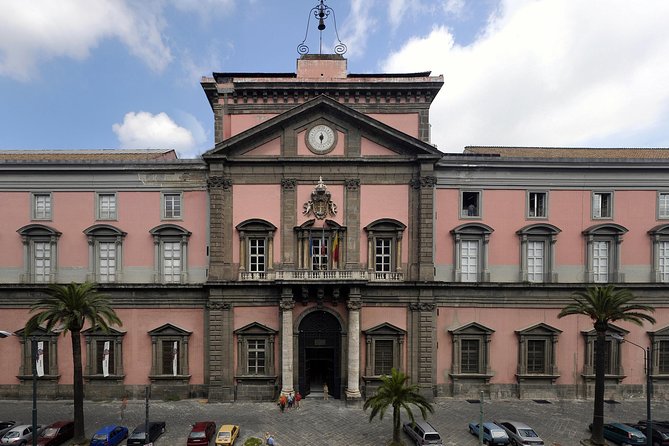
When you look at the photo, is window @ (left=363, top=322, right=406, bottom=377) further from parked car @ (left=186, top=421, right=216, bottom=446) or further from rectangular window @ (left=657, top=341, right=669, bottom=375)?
rectangular window @ (left=657, top=341, right=669, bottom=375)

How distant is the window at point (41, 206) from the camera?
2866 cm

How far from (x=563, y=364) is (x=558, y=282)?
20.1 feet

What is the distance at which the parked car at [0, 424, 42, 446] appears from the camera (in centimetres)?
2028

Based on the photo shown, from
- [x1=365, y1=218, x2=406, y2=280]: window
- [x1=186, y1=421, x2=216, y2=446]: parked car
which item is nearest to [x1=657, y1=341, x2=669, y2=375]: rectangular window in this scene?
[x1=365, y1=218, x2=406, y2=280]: window

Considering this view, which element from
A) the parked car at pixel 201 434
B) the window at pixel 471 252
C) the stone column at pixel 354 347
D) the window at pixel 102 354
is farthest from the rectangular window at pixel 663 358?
the window at pixel 102 354

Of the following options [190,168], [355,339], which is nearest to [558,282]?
[355,339]

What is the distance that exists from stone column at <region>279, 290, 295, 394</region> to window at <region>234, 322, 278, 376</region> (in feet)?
3.53

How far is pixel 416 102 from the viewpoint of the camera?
95.6 ft

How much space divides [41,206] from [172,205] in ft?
32.6

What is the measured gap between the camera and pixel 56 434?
21250 mm

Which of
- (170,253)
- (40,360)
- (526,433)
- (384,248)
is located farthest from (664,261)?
(40,360)

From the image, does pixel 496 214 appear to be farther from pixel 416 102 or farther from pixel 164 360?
pixel 164 360

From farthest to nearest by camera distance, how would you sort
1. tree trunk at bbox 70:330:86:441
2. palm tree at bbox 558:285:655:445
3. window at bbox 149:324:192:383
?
window at bbox 149:324:192:383
palm tree at bbox 558:285:655:445
tree trunk at bbox 70:330:86:441

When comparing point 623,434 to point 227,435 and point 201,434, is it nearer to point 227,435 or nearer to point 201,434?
point 227,435
